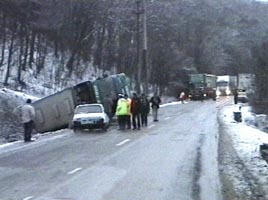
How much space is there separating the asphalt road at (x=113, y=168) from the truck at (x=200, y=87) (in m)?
67.9

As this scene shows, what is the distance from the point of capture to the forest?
5667 cm

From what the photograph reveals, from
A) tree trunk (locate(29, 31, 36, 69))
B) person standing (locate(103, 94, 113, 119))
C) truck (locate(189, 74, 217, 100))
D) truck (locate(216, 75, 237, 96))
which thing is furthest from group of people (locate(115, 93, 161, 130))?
truck (locate(216, 75, 237, 96))

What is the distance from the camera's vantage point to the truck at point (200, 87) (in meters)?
98.9

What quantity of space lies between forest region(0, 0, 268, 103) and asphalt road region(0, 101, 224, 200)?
2074 centimetres

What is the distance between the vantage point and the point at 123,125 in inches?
1431

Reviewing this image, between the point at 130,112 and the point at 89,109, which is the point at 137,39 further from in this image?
the point at 130,112

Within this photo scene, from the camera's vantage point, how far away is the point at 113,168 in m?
18.5

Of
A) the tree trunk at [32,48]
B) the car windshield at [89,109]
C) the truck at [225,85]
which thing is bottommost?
the truck at [225,85]

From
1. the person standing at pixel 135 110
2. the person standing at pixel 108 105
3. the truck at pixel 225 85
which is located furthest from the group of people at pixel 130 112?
the truck at pixel 225 85

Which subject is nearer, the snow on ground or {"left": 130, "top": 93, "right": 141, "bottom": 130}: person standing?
the snow on ground

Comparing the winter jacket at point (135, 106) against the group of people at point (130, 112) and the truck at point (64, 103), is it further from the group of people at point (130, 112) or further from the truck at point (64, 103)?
the truck at point (64, 103)

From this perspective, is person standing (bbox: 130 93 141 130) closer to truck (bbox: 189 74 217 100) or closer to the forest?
the forest

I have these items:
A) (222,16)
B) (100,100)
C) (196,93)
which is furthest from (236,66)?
(100,100)

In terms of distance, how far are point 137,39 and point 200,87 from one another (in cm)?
3277
